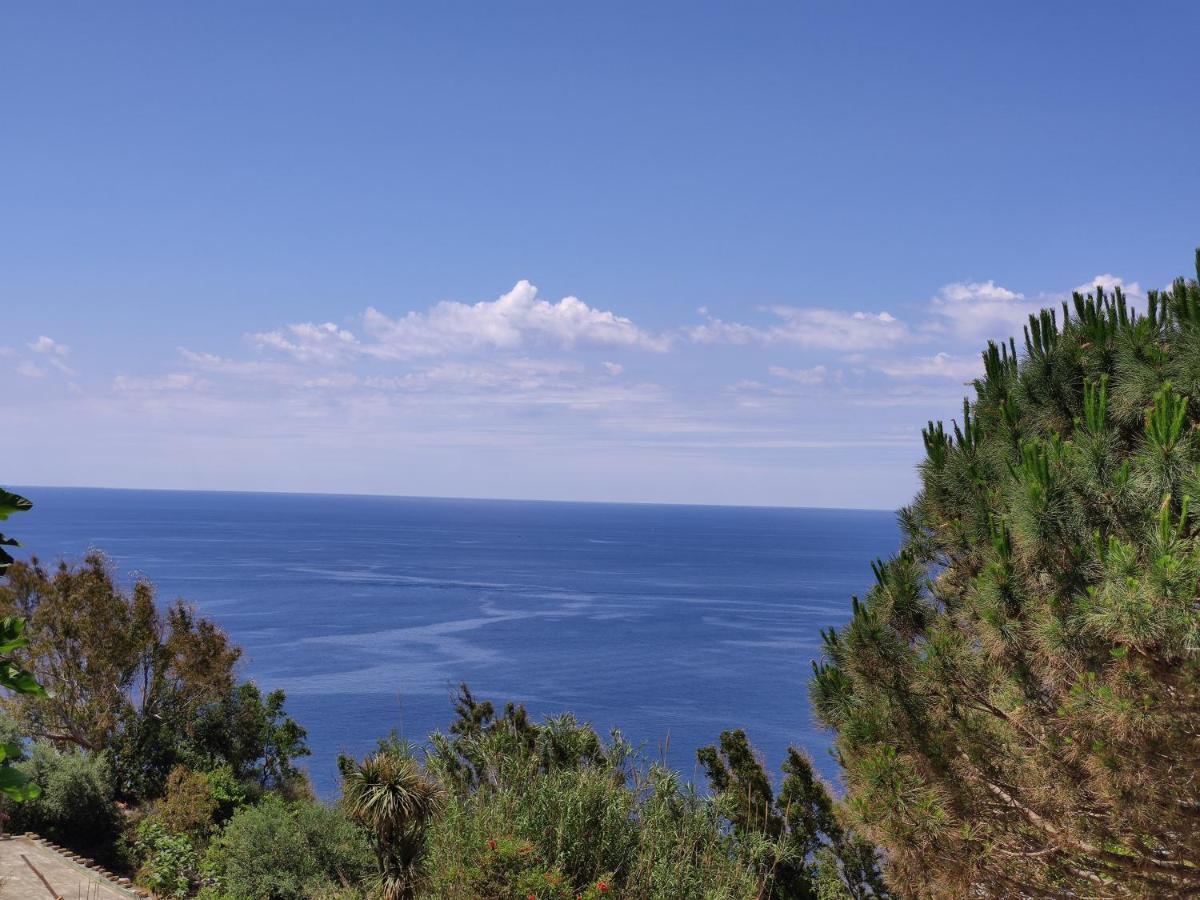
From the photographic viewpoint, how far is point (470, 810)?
11555 millimetres

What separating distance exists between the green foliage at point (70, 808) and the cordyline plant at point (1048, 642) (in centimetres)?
2023

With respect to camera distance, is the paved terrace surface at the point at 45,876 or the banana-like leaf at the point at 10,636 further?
the paved terrace surface at the point at 45,876

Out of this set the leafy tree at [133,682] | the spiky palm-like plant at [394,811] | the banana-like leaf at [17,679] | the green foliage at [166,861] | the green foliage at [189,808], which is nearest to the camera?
the banana-like leaf at [17,679]

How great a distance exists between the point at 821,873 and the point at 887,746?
28.3ft

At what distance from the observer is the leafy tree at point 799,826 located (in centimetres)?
1758

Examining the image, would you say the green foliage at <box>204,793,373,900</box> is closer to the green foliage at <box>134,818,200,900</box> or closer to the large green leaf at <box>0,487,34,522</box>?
the green foliage at <box>134,818,200,900</box>

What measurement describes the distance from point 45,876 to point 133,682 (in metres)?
14.1

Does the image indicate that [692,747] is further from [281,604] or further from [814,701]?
[281,604]

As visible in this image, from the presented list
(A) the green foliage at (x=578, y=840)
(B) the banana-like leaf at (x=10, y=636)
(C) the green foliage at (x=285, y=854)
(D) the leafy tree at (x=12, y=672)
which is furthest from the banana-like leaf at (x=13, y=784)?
(C) the green foliage at (x=285, y=854)

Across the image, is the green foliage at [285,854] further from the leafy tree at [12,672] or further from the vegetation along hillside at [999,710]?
the leafy tree at [12,672]

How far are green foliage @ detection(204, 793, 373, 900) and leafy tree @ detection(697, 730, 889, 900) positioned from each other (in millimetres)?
7511

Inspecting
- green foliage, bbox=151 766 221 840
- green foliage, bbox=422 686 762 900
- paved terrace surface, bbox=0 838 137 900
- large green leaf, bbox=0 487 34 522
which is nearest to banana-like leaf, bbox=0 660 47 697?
large green leaf, bbox=0 487 34 522

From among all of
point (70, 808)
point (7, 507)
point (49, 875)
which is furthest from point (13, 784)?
point (70, 808)

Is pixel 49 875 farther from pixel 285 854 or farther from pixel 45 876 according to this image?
pixel 285 854
